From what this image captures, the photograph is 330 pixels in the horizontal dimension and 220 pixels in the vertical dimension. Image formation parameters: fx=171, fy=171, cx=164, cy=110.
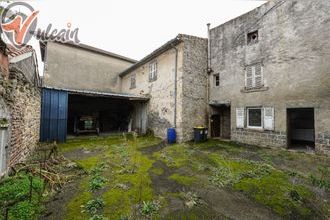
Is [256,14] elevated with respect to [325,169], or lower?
elevated

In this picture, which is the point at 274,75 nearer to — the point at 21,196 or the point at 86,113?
the point at 21,196

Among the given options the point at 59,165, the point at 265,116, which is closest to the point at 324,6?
the point at 265,116

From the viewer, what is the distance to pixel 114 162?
5.98 meters

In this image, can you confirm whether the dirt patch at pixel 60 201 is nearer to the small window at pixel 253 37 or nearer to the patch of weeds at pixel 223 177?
the patch of weeds at pixel 223 177

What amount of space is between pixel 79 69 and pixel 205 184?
15.6 m

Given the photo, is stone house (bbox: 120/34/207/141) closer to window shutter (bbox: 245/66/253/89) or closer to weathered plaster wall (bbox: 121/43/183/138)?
weathered plaster wall (bbox: 121/43/183/138)

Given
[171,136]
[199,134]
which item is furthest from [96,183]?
[199,134]

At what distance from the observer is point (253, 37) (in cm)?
932

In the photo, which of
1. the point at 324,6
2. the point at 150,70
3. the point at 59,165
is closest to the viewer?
the point at 59,165

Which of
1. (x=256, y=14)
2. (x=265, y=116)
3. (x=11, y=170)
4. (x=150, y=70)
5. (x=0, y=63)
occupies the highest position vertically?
(x=256, y=14)

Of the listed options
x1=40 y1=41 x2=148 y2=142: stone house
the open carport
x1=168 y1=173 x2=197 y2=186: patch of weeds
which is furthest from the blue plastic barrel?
x1=168 y1=173 x2=197 y2=186: patch of weeds

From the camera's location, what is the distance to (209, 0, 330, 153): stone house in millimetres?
6949

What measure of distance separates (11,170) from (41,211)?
6.08 ft

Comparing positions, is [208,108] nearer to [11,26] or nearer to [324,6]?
[324,6]
